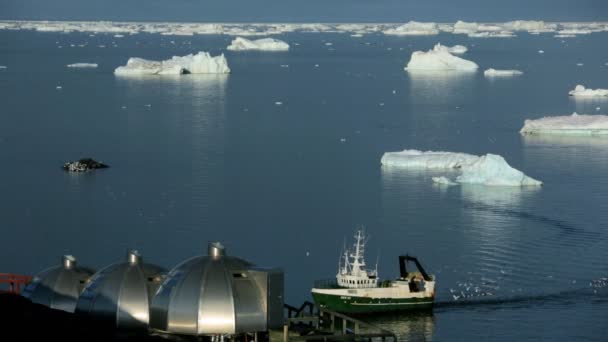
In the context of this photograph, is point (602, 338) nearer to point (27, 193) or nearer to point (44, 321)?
point (44, 321)

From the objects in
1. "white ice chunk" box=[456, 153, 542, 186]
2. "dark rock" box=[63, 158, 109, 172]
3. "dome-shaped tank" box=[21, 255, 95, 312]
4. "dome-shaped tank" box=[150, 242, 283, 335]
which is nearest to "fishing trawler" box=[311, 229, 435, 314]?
"dome-shaped tank" box=[21, 255, 95, 312]

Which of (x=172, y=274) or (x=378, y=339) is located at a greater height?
(x=172, y=274)

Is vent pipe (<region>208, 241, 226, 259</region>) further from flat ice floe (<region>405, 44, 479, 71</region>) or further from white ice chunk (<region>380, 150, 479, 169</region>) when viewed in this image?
flat ice floe (<region>405, 44, 479, 71</region>)

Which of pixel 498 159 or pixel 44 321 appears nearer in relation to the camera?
pixel 44 321

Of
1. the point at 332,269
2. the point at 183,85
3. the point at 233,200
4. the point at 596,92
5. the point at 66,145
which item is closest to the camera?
the point at 332,269

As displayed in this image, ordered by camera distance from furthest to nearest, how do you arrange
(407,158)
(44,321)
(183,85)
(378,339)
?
(183,85) < (407,158) < (378,339) < (44,321)

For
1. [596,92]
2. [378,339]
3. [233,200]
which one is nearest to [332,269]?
[378,339]

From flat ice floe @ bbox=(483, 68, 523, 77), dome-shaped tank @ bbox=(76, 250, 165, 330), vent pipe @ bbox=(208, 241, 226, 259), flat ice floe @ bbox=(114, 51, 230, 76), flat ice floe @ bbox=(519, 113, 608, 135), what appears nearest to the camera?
vent pipe @ bbox=(208, 241, 226, 259)

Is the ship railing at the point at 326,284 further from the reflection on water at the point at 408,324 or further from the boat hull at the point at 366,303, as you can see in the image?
the reflection on water at the point at 408,324
